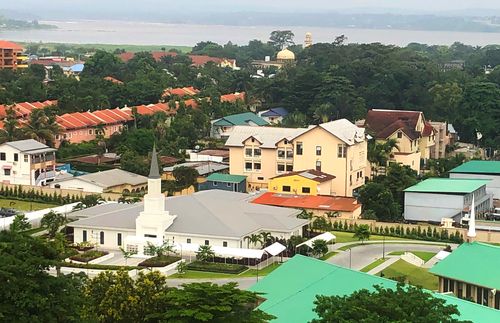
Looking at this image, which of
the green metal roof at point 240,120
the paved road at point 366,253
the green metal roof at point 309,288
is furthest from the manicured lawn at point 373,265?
the green metal roof at point 240,120

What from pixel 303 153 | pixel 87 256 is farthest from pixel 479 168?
pixel 87 256

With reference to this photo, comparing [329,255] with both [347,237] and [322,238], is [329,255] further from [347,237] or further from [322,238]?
[347,237]

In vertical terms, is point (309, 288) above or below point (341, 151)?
below

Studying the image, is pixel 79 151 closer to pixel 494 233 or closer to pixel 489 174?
pixel 489 174

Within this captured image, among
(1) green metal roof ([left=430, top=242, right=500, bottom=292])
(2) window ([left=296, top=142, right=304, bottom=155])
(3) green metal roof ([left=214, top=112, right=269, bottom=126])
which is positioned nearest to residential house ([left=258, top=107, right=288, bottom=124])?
(3) green metal roof ([left=214, top=112, right=269, bottom=126])

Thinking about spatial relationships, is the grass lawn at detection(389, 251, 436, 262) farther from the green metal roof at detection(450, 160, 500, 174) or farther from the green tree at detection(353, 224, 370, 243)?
the green metal roof at detection(450, 160, 500, 174)

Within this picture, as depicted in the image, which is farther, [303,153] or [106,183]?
[303,153]
